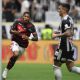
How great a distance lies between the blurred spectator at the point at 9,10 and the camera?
24.8 meters

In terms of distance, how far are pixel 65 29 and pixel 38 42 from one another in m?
9.56

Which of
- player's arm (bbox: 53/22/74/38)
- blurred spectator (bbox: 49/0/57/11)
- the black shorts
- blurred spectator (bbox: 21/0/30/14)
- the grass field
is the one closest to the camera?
player's arm (bbox: 53/22/74/38)

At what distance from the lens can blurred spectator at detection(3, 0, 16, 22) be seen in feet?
81.3

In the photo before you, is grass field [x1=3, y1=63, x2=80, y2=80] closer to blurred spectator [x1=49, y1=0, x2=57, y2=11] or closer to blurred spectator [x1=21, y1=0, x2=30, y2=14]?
blurred spectator [x1=21, y1=0, x2=30, y2=14]

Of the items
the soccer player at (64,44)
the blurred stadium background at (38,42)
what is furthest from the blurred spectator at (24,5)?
the soccer player at (64,44)

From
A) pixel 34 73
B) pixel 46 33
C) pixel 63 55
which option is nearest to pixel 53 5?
pixel 46 33

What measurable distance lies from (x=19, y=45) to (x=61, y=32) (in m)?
3.33

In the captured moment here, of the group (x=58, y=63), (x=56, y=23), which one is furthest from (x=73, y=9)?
(x=58, y=63)

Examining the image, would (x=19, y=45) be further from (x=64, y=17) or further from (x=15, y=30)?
(x=64, y=17)

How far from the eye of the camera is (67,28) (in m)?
11.9

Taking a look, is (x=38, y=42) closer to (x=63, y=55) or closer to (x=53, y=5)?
(x=53, y=5)

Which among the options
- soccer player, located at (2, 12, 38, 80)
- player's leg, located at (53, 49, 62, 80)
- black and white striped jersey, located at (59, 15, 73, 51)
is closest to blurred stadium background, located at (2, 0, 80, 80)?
soccer player, located at (2, 12, 38, 80)

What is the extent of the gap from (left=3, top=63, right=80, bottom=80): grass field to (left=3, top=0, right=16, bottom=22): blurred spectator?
4957mm

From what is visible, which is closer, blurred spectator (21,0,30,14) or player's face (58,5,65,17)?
player's face (58,5,65,17)
